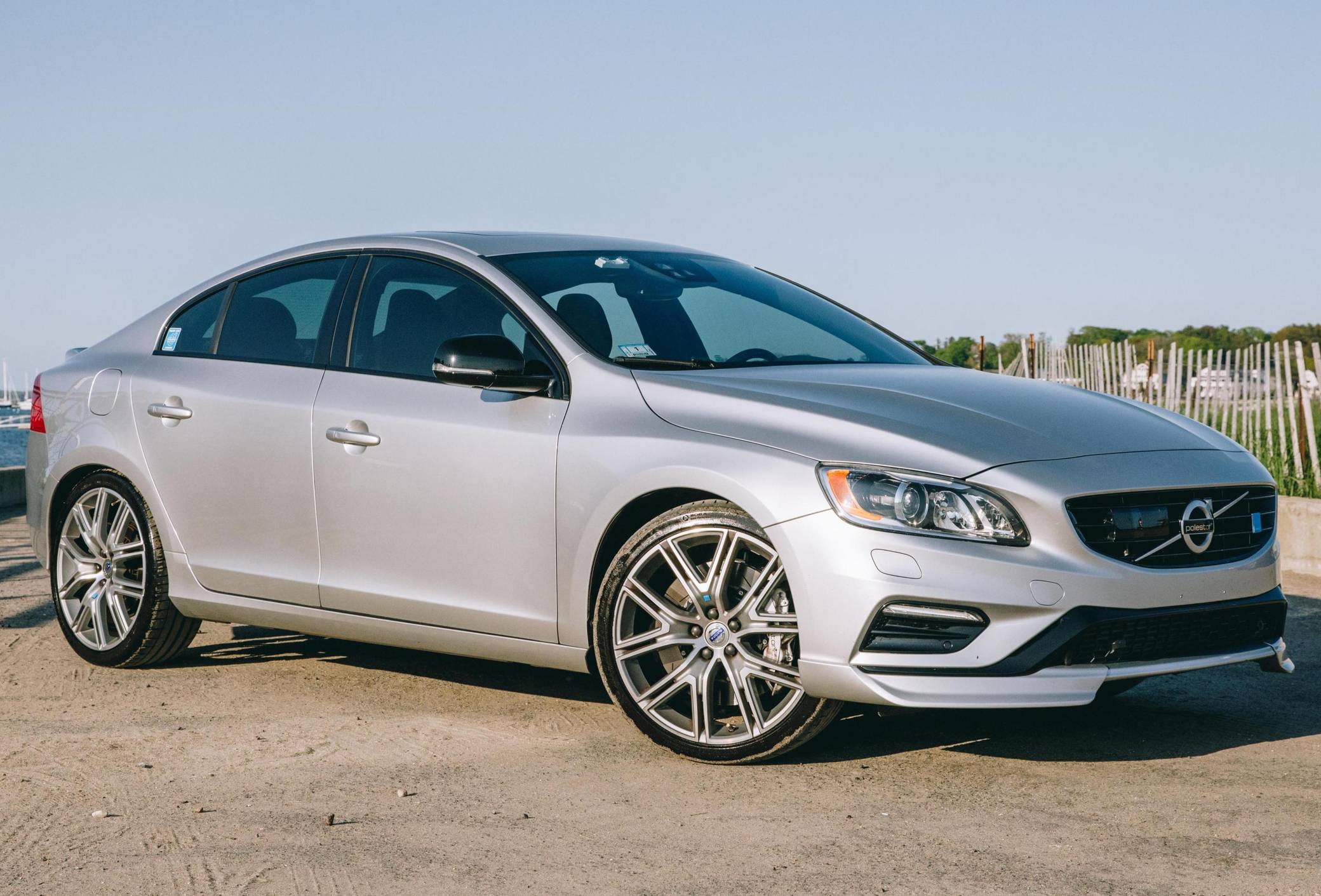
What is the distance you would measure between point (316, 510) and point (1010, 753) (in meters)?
2.70

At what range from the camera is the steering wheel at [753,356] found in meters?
5.31

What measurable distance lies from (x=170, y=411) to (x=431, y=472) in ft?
5.08

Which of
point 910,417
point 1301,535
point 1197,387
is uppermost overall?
point 910,417

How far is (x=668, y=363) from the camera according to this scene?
5.13m

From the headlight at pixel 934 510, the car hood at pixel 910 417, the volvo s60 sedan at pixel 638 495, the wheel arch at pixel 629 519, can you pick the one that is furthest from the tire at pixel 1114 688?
the wheel arch at pixel 629 519

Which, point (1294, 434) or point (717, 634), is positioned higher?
point (717, 634)

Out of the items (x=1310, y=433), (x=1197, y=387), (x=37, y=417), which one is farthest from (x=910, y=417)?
(x=1197, y=387)

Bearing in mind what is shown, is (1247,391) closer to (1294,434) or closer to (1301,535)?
(1294,434)

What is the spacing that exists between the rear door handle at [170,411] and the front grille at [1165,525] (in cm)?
367

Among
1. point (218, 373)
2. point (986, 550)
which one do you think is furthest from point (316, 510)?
point (986, 550)

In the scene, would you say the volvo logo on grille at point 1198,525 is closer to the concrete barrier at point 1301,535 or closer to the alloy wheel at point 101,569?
the alloy wheel at point 101,569

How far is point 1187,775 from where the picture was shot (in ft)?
14.6

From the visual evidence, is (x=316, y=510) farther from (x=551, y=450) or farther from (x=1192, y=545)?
(x=1192, y=545)

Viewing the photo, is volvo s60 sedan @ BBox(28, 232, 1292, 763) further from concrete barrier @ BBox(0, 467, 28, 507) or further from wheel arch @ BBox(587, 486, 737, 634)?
concrete barrier @ BBox(0, 467, 28, 507)
